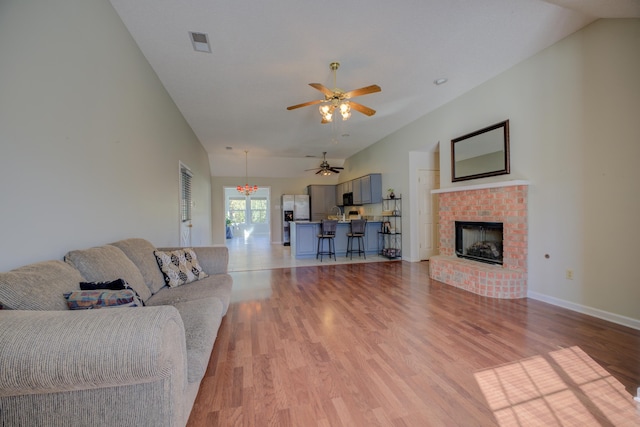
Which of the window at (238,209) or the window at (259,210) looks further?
the window at (259,210)

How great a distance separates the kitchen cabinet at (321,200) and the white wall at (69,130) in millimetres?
7035

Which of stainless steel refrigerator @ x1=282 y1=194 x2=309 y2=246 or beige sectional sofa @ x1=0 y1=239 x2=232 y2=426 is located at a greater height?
stainless steel refrigerator @ x1=282 y1=194 x2=309 y2=246

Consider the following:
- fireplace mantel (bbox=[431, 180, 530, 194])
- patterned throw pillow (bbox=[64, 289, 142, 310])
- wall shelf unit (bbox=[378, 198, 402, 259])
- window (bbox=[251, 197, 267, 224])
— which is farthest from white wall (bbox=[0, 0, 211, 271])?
window (bbox=[251, 197, 267, 224])

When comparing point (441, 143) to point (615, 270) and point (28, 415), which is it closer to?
point (615, 270)

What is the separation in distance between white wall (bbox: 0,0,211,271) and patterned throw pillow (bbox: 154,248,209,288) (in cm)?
46

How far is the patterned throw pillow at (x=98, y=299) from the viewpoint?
1.27 meters

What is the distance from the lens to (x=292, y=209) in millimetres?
9898

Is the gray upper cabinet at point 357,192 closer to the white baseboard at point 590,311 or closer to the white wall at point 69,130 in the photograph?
the white baseboard at point 590,311

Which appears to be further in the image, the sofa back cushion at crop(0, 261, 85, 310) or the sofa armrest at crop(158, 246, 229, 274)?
the sofa armrest at crop(158, 246, 229, 274)

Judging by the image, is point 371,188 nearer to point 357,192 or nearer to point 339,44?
point 357,192

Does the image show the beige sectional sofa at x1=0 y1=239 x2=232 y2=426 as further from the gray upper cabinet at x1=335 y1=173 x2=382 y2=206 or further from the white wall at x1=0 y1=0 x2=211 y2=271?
the gray upper cabinet at x1=335 y1=173 x2=382 y2=206

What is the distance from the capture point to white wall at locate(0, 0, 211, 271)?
4.47 feet

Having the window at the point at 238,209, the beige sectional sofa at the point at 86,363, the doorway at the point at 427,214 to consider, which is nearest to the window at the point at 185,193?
the beige sectional sofa at the point at 86,363

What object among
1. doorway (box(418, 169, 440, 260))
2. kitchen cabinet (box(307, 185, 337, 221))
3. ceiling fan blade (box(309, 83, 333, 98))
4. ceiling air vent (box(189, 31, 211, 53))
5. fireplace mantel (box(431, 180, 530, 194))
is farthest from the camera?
kitchen cabinet (box(307, 185, 337, 221))
